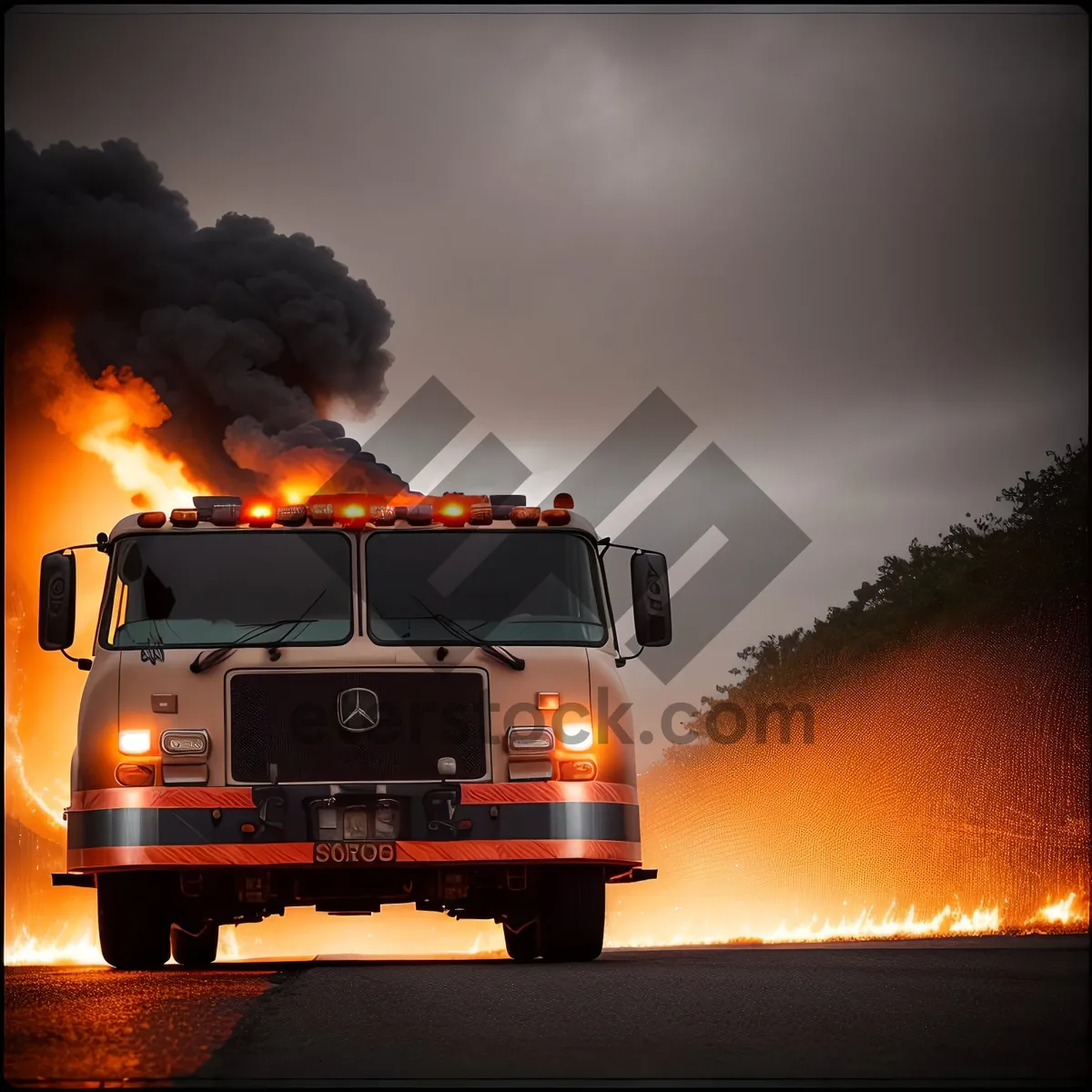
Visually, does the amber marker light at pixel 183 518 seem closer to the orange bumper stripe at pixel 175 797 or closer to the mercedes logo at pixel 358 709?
the mercedes logo at pixel 358 709

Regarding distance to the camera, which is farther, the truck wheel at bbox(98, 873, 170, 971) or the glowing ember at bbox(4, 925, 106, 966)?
the glowing ember at bbox(4, 925, 106, 966)

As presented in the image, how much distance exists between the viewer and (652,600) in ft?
40.9

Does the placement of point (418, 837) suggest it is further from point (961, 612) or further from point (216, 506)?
point (961, 612)

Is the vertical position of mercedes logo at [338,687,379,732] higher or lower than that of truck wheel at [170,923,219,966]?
higher

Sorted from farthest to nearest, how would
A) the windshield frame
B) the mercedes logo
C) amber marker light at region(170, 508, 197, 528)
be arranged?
amber marker light at region(170, 508, 197, 528), the windshield frame, the mercedes logo

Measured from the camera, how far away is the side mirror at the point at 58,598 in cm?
1208

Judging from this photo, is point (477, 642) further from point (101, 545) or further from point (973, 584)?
point (973, 584)

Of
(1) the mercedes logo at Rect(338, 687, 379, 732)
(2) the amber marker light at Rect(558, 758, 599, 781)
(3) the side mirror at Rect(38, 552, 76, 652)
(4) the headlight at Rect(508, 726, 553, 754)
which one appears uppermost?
(3) the side mirror at Rect(38, 552, 76, 652)

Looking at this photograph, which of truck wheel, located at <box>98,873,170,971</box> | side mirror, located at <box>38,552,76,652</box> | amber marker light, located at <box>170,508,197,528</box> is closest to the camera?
truck wheel, located at <box>98,873,170,971</box>

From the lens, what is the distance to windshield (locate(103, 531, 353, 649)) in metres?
12.0

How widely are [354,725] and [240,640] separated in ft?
3.24

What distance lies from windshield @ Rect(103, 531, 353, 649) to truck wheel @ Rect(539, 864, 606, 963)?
2085 mm

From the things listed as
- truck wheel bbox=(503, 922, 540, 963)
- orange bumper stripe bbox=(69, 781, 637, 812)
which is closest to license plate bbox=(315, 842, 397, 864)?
orange bumper stripe bbox=(69, 781, 637, 812)

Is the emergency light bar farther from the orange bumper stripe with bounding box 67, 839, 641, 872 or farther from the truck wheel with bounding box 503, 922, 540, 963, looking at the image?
the truck wheel with bounding box 503, 922, 540, 963
